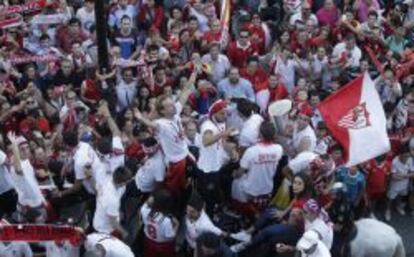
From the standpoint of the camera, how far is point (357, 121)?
989 centimetres

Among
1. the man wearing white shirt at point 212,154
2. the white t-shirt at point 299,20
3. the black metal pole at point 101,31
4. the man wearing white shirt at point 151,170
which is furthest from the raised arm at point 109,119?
the white t-shirt at point 299,20

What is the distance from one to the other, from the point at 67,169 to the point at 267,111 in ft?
8.88

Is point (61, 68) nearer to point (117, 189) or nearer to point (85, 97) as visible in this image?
point (85, 97)

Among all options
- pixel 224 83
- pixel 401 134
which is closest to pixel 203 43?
pixel 224 83

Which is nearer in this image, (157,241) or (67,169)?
(157,241)

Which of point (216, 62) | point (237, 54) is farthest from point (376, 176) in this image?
point (237, 54)

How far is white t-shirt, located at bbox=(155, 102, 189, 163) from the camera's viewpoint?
970 cm

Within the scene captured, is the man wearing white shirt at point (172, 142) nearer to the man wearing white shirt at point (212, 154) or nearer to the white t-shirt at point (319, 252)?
the man wearing white shirt at point (212, 154)

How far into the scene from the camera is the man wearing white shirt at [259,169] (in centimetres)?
965

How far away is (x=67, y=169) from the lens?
10141mm

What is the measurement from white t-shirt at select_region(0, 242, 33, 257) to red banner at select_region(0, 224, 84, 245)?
194mm

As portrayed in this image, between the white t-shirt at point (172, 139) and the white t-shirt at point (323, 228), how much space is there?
5.81 ft

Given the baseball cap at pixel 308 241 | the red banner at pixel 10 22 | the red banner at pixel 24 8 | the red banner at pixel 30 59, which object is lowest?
the red banner at pixel 30 59

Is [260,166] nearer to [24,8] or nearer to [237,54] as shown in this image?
[237,54]
